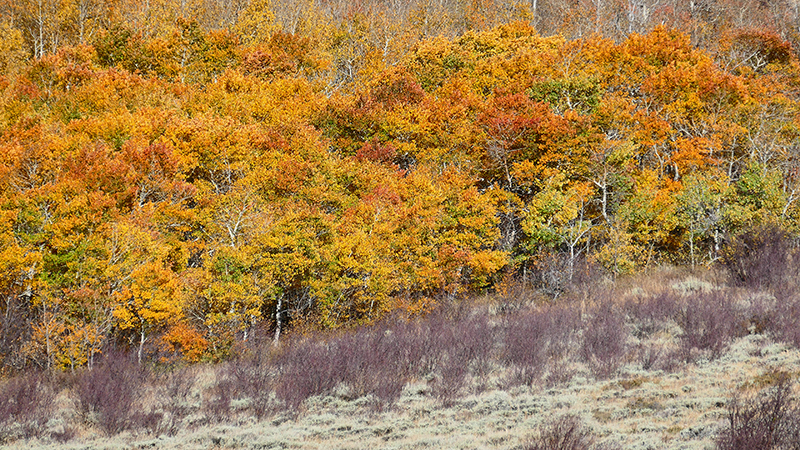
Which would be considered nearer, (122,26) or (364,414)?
(364,414)

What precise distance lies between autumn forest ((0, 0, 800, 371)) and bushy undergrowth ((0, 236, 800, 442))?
23.5 ft

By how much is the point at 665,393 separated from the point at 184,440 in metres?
8.56

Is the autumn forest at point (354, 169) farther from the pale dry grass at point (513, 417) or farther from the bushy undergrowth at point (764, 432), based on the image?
the bushy undergrowth at point (764, 432)

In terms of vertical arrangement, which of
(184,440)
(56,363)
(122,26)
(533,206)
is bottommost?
(56,363)

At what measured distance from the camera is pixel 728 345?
1359 cm

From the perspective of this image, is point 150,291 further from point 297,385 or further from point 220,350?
point 297,385

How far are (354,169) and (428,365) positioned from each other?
26015mm

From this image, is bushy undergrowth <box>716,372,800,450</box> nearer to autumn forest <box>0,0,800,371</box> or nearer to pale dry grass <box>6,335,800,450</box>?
pale dry grass <box>6,335,800,450</box>

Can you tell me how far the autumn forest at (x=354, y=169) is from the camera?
87.8 feet

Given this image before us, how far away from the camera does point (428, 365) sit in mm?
14555

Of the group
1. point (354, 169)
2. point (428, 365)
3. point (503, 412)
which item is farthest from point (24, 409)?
point (354, 169)

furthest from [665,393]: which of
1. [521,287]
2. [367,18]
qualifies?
[367,18]

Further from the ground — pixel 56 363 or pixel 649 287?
pixel 649 287

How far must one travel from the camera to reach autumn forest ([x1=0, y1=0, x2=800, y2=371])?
26.8m
